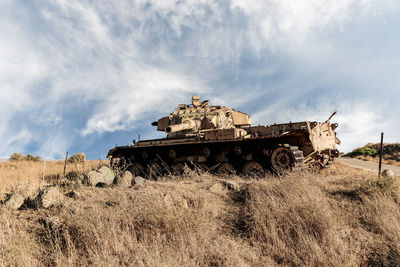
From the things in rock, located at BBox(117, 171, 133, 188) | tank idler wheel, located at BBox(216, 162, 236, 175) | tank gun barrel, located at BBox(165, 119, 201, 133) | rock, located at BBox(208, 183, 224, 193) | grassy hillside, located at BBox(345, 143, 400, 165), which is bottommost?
rock, located at BBox(208, 183, 224, 193)

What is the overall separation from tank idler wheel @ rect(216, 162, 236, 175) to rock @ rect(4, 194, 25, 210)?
22.0 ft

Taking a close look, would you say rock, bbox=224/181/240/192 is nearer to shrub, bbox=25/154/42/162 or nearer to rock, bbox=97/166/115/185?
rock, bbox=97/166/115/185

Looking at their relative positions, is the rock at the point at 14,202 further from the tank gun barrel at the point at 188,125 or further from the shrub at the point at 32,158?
the shrub at the point at 32,158

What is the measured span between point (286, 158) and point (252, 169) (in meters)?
1.44

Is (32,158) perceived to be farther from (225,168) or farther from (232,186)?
(232,186)

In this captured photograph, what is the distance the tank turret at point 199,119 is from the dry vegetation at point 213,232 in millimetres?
5649

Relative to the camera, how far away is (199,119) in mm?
12758

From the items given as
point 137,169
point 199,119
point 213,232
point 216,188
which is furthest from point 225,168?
point 213,232

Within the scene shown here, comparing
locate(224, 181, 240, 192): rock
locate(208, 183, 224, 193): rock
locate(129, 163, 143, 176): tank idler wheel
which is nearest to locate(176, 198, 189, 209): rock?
locate(208, 183, 224, 193): rock

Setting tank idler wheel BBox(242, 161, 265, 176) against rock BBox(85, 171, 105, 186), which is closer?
rock BBox(85, 171, 105, 186)

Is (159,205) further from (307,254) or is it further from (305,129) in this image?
(305,129)

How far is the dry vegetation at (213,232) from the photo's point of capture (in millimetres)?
4016

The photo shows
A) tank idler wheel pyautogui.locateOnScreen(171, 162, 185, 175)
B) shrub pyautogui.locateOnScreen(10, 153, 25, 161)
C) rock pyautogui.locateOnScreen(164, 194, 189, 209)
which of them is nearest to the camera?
rock pyautogui.locateOnScreen(164, 194, 189, 209)

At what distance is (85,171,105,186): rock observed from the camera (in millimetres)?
9312
